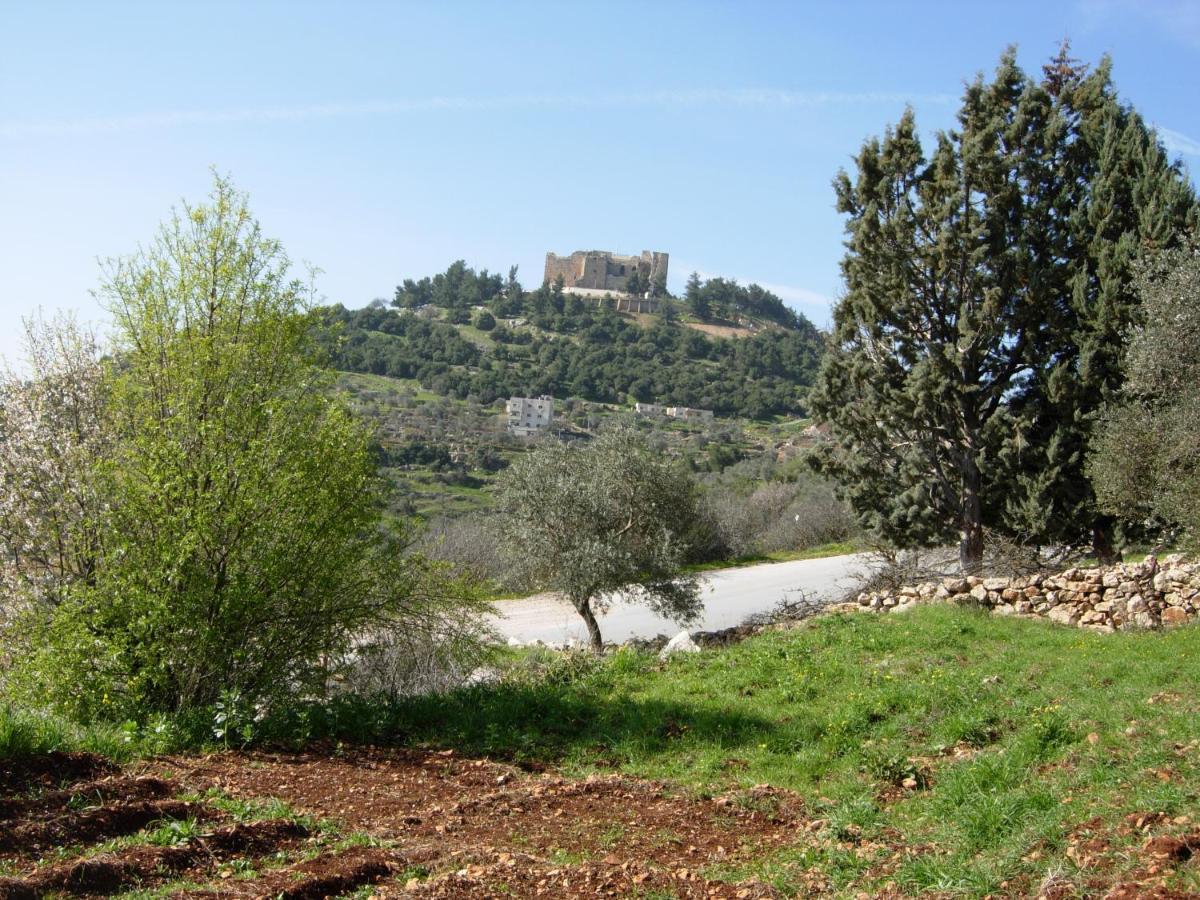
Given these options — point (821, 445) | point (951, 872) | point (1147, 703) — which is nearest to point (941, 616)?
point (1147, 703)

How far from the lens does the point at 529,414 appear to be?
3248 inches

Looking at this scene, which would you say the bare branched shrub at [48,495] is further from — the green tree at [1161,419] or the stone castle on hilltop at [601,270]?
the stone castle on hilltop at [601,270]

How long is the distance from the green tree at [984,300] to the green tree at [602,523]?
4.60 m

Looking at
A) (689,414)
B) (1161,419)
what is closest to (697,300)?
(689,414)

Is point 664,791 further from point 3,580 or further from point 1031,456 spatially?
point 1031,456

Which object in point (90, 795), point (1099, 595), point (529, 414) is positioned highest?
point (529, 414)

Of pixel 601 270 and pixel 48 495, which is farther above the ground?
pixel 601 270

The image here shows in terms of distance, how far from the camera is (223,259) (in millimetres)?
11203

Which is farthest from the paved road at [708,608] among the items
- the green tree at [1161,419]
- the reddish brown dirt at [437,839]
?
the reddish brown dirt at [437,839]

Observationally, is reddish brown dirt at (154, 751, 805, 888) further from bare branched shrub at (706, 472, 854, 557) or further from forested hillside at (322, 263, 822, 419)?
forested hillside at (322, 263, 822, 419)

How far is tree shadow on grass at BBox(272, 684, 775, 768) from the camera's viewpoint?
9.97m

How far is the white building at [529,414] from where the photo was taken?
78688 millimetres

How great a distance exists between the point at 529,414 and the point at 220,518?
239ft

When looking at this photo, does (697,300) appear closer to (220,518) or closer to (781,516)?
(781,516)
